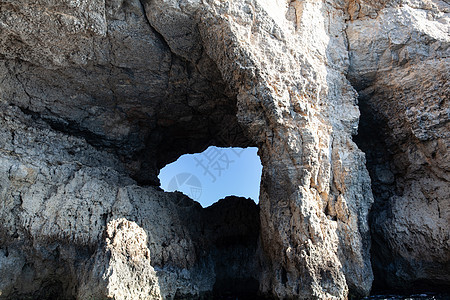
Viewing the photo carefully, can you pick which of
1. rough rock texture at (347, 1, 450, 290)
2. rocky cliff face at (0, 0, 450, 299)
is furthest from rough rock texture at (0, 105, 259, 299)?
rough rock texture at (347, 1, 450, 290)

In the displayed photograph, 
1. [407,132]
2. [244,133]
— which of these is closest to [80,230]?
[244,133]

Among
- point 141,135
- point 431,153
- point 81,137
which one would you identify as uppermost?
point 141,135

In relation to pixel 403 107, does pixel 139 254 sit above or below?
below

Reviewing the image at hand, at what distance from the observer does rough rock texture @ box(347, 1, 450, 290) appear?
7.90 metres

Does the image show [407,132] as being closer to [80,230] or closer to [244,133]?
[244,133]

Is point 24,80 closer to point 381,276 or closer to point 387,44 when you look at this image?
point 387,44

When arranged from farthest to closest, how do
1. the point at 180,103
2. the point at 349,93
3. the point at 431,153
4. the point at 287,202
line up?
the point at 180,103, the point at 349,93, the point at 431,153, the point at 287,202

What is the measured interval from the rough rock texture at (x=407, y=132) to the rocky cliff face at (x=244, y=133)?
36mm

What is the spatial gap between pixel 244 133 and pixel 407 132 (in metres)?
4.10

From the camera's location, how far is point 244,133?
8.27 meters

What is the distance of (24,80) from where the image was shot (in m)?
7.89

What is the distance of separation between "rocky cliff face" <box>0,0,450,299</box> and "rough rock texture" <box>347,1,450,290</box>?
4 centimetres

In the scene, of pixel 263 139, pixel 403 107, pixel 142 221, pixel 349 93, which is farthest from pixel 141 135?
→ pixel 403 107

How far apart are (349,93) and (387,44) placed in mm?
1729
